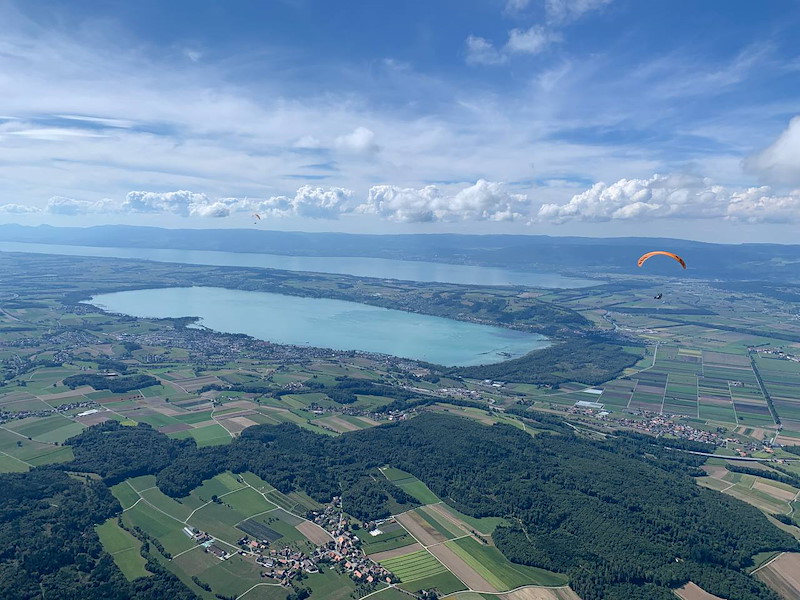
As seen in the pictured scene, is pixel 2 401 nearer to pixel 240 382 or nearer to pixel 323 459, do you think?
pixel 240 382

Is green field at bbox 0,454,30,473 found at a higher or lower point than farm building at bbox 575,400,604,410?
higher

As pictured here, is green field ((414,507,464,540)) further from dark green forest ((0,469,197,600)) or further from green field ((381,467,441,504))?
dark green forest ((0,469,197,600))

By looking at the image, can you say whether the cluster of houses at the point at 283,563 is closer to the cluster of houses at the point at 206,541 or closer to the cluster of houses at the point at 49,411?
the cluster of houses at the point at 206,541

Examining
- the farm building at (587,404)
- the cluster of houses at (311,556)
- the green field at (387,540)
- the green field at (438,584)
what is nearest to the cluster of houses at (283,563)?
the cluster of houses at (311,556)

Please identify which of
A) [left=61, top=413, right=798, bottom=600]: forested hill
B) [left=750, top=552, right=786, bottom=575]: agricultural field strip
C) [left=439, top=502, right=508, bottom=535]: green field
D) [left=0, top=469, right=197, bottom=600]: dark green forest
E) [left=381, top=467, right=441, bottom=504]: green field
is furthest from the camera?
[left=381, top=467, right=441, bottom=504]: green field

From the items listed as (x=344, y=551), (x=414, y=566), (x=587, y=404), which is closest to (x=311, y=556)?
(x=344, y=551)

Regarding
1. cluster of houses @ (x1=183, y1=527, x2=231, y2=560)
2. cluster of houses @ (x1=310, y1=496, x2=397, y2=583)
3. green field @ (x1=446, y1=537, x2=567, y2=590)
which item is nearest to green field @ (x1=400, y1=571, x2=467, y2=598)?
cluster of houses @ (x1=310, y1=496, x2=397, y2=583)

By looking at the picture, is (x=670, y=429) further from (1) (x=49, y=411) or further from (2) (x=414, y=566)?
(1) (x=49, y=411)

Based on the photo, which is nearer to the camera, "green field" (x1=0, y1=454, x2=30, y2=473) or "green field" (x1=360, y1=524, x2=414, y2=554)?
"green field" (x1=360, y1=524, x2=414, y2=554)
